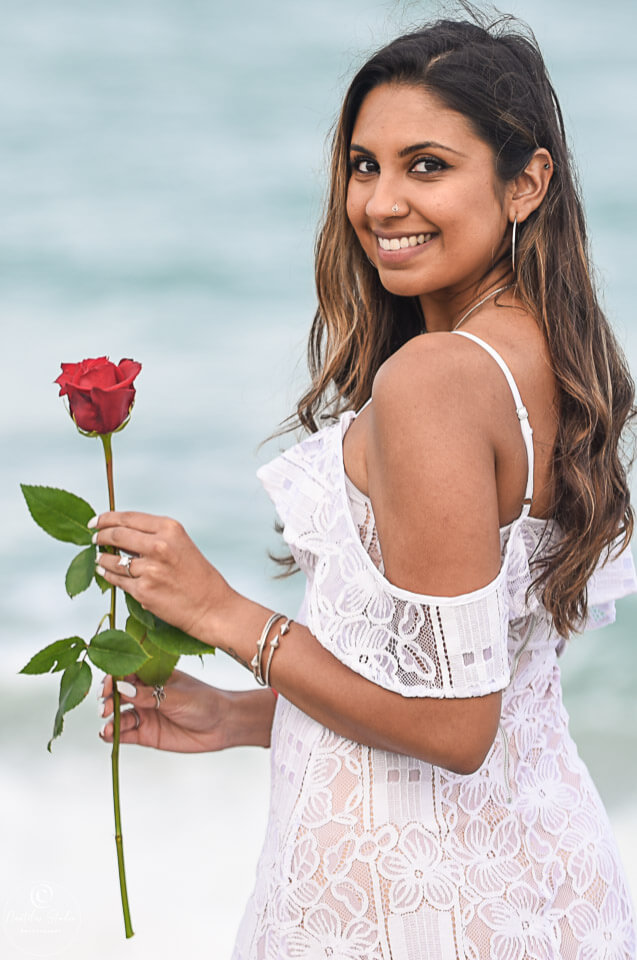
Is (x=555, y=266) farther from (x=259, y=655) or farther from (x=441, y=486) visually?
(x=259, y=655)

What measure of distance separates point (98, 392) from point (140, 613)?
0.32 m

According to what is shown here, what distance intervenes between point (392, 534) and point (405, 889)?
518mm

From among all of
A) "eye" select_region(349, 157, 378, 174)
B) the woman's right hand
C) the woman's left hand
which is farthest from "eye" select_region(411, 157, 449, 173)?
the woman's right hand

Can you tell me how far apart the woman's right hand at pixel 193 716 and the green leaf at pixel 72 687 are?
0.88 ft

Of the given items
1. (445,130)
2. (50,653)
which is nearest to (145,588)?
(50,653)

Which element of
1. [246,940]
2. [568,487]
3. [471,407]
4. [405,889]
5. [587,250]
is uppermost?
[587,250]

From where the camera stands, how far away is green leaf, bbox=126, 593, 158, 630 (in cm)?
171

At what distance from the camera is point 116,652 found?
1.71 metres

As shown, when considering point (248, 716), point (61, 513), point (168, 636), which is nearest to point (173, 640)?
point (168, 636)

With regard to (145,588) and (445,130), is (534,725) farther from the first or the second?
(445,130)

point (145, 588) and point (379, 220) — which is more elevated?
point (379, 220)

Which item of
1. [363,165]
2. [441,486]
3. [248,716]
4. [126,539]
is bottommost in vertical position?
[248,716]

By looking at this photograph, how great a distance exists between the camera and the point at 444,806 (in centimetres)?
168

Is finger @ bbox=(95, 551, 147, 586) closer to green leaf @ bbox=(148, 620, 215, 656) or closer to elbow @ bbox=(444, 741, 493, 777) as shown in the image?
green leaf @ bbox=(148, 620, 215, 656)
